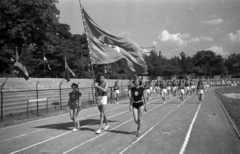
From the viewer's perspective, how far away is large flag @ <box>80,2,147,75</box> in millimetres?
9227

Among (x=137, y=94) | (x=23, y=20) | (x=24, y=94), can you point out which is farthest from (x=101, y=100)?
(x=23, y=20)

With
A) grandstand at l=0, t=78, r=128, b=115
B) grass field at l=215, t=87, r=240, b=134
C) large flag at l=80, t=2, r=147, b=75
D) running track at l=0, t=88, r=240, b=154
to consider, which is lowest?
grass field at l=215, t=87, r=240, b=134

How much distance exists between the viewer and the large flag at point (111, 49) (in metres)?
9.23

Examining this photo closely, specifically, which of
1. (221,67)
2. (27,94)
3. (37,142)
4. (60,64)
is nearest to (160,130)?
(37,142)

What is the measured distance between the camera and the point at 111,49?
31.6ft

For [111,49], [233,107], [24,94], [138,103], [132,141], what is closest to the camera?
[132,141]

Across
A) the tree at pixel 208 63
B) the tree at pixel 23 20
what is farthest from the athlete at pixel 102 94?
the tree at pixel 208 63

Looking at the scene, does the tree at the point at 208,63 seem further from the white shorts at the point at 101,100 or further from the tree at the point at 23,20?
the white shorts at the point at 101,100

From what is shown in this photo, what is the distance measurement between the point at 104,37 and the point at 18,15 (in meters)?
20.4

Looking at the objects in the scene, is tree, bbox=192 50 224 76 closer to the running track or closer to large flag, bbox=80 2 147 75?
large flag, bbox=80 2 147 75

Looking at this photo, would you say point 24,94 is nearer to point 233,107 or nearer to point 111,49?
point 111,49

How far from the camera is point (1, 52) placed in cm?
2995

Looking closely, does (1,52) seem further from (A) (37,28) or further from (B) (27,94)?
(B) (27,94)

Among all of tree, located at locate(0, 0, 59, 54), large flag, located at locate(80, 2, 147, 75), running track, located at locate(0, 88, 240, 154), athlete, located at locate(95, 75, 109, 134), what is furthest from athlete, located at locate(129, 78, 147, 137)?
tree, located at locate(0, 0, 59, 54)
